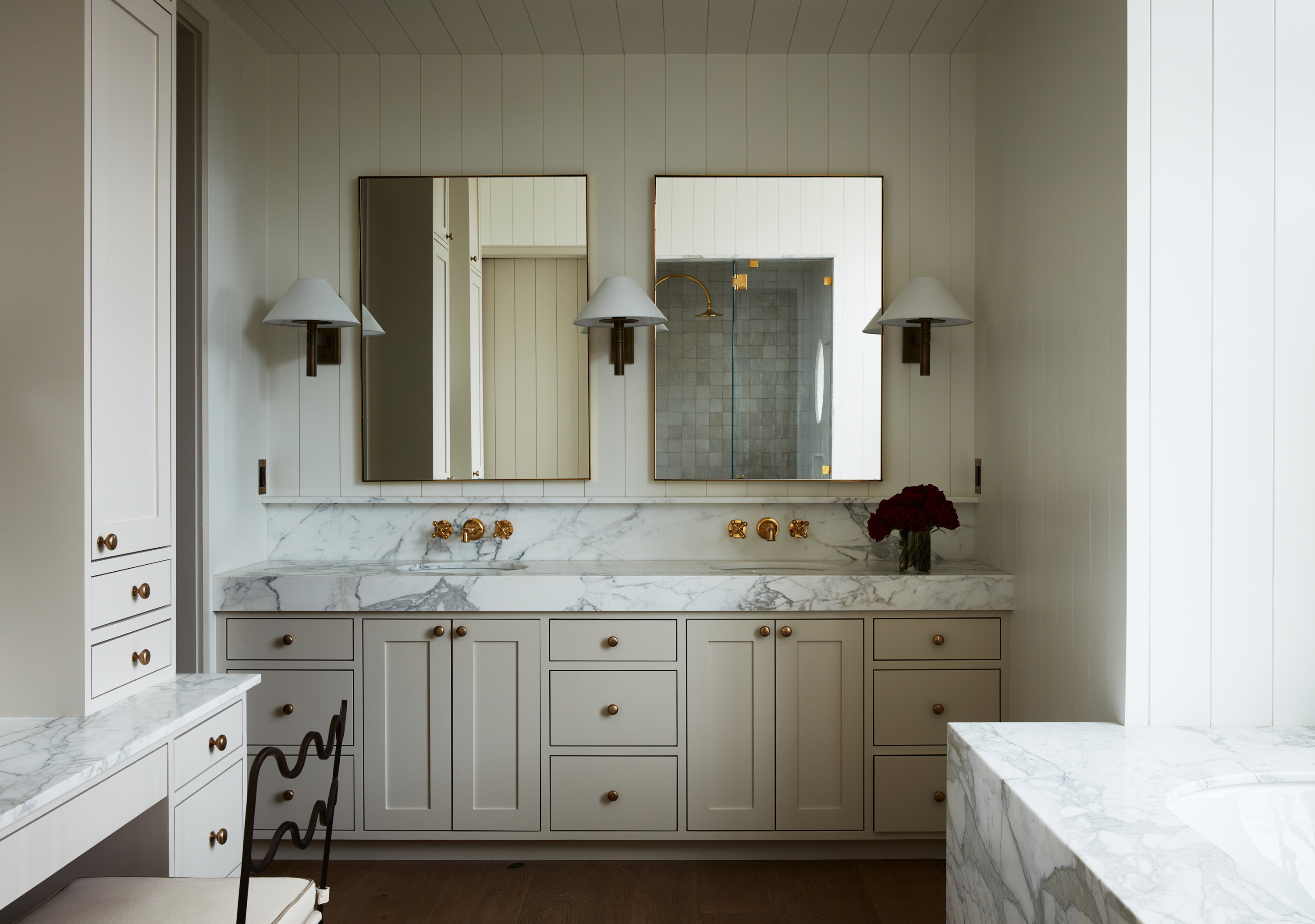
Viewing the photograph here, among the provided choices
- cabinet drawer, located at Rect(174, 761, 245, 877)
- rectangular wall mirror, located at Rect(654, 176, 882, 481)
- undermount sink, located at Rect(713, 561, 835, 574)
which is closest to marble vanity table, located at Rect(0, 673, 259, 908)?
cabinet drawer, located at Rect(174, 761, 245, 877)

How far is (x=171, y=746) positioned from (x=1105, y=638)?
6.51 feet

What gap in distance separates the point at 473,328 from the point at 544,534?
76 centimetres

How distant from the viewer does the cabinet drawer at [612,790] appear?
239cm

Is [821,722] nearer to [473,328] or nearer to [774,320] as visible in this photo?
[774,320]

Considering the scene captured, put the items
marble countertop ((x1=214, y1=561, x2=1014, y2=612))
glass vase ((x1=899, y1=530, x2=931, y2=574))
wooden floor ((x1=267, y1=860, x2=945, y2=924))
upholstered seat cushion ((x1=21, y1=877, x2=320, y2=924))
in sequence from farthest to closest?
glass vase ((x1=899, y1=530, x2=931, y2=574)) → marble countertop ((x1=214, y1=561, x2=1014, y2=612)) → wooden floor ((x1=267, y1=860, x2=945, y2=924)) → upholstered seat cushion ((x1=21, y1=877, x2=320, y2=924))

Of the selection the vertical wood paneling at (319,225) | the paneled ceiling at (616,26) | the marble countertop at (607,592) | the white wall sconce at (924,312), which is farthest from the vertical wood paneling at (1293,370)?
the vertical wood paneling at (319,225)

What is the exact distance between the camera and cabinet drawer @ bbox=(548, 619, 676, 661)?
2396 mm

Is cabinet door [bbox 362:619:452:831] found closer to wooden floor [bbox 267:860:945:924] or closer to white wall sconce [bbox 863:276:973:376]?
wooden floor [bbox 267:860:945:924]

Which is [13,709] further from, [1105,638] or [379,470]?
[1105,638]

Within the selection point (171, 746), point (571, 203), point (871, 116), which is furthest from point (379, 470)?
point (871, 116)

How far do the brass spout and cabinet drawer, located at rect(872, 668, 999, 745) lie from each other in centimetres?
129

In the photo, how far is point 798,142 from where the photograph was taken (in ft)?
9.02

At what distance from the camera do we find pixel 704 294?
2.74 meters

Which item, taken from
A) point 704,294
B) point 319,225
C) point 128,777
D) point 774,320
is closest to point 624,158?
point 704,294
